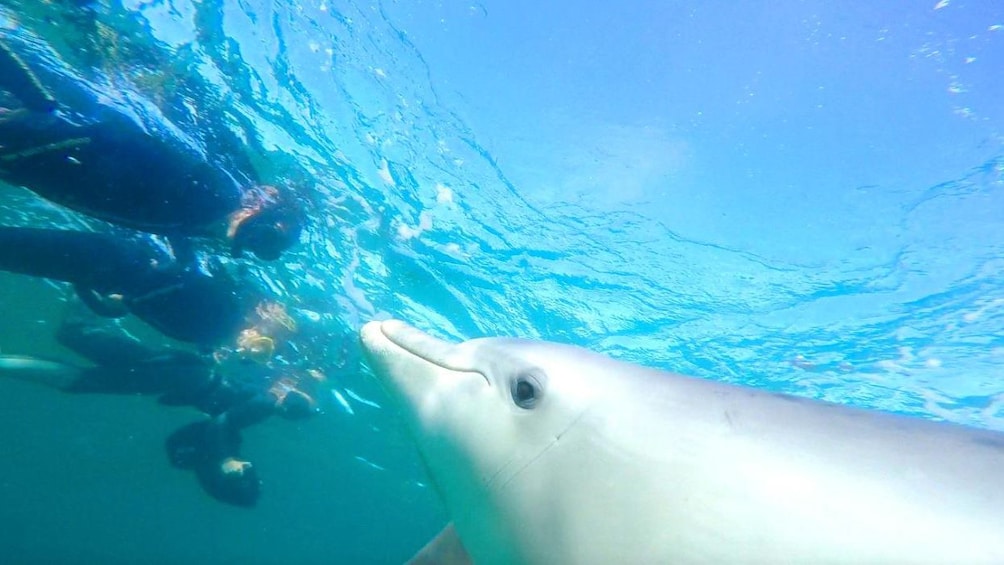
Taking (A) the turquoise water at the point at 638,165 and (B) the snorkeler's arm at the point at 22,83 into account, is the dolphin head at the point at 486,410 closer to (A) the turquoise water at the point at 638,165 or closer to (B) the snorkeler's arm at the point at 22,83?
(A) the turquoise water at the point at 638,165

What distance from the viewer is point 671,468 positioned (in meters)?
1.78

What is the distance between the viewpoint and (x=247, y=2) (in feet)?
25.2

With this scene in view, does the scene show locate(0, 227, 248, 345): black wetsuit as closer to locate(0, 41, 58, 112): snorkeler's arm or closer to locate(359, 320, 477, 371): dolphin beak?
locate(0, 41, 58, 112): snorkeler's arm

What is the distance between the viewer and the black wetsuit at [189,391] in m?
11.7

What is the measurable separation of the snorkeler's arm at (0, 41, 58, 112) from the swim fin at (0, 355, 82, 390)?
7.92 meters

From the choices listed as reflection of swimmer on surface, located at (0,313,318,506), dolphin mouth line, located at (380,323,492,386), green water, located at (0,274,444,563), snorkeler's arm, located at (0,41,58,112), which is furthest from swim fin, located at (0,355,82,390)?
dolphin mouth line, located at (380,323,492,386)

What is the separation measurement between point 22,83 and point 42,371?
10.1 metres

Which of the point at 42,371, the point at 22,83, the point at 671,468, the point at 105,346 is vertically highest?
the point at 671,468

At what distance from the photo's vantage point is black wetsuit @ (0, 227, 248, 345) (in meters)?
8.05

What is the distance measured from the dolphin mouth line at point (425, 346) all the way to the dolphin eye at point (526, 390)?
6.1 inches

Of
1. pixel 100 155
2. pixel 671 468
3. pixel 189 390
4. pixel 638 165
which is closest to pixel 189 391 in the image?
pixel 189 390

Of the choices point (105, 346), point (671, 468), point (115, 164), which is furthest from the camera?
point (105, 346)

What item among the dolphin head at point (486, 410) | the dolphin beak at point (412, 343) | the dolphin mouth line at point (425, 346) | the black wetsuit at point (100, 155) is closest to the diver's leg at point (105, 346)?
the black wetsuit at point (100, 155)

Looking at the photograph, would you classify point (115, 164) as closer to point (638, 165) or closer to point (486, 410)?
point (486, 410)
